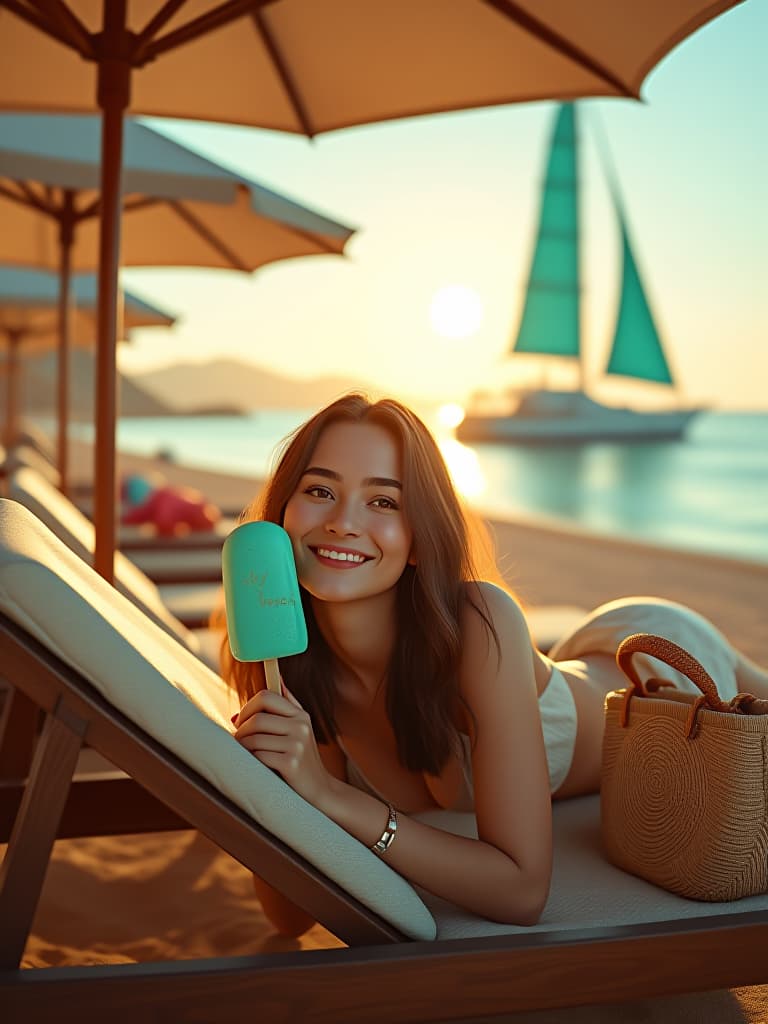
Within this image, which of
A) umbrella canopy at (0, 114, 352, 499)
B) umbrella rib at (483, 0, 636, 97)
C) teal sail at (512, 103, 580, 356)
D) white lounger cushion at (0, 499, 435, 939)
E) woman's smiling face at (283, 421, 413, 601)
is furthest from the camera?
teal sail at (512, 103, 580, 356)

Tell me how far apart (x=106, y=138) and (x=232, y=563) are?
2.25m

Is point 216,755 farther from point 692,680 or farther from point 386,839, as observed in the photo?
point 692,680

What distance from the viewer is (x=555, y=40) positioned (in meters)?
3.62

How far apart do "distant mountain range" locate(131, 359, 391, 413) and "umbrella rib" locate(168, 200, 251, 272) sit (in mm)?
81970

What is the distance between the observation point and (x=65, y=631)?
1.43 m

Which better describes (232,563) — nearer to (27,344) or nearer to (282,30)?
(282,30)

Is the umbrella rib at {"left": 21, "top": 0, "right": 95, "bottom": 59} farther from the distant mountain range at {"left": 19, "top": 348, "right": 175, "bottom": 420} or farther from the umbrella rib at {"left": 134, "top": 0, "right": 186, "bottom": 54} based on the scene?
the distant mountain range at {"left": 19, "top": 348, "right": 175, "bottom": 420}

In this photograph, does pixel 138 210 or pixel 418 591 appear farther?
pixel 138 210

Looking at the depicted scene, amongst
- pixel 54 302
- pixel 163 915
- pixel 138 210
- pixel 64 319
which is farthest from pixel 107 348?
pixel 54 302

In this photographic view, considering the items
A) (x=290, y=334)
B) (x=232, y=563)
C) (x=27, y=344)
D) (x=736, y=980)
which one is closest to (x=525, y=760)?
(x=736, y=980)

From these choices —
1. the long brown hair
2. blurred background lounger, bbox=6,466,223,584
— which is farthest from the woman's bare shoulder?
blurred background lounger, bbox=6,466,223,584

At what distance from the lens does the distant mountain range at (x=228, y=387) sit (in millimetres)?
89250

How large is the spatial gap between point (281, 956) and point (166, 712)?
0.40 m

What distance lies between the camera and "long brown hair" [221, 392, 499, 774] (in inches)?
73.9
